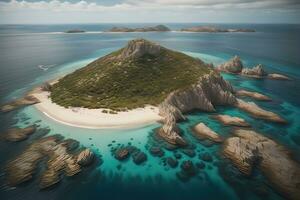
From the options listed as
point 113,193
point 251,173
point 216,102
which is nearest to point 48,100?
point 113,193

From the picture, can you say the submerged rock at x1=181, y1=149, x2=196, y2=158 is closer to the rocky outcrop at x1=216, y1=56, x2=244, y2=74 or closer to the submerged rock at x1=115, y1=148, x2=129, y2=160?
the submerged rock at x1=115, y1=148, x2=129, y2=160

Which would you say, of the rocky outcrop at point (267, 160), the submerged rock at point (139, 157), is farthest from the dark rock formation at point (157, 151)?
the rocky outcrop at point (267, 160)

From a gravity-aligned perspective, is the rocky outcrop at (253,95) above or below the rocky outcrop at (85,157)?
above

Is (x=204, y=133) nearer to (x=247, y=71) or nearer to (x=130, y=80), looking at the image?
(x=130, y=80)

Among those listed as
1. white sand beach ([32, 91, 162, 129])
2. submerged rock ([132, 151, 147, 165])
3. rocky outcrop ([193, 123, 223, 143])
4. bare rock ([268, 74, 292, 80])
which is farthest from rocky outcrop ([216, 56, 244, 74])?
submerged rock ([132, 151, 147, 165])

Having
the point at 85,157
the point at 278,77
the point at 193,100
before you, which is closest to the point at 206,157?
the point at 85,157

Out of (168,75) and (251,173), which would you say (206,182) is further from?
(168,75)

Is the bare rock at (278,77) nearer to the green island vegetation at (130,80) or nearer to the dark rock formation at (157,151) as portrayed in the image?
the green island vegetation at (130,80)
